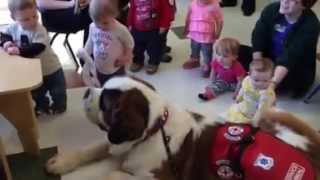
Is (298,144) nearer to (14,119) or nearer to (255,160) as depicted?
(255,160)

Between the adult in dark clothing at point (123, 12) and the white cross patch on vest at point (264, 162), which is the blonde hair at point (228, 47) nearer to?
the adult in dark clothing at point (123, 12)

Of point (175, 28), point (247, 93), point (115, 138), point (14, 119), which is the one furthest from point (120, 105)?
point (175, 28)

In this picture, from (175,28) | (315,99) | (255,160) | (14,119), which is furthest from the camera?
(175,28)

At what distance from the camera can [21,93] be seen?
1.89 m

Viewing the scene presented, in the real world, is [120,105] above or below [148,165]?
above

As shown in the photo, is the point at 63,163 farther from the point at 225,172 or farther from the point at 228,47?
the point at 228,47

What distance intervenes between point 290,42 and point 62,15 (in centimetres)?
132

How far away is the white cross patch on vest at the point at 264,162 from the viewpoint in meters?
1.59

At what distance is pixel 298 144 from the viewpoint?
1.73m

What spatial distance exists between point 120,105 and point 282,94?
1386mm

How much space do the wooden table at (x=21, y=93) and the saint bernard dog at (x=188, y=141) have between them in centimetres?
25

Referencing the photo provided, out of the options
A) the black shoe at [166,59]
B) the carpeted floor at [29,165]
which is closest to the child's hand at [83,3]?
the black shoe at [166,59]

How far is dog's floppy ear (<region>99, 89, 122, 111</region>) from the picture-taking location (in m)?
1.67

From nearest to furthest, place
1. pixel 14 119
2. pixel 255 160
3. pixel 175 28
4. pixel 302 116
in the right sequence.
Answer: pixel 255 160 → pixel 14 119 → pixel 302 116 → pixel 175 28
